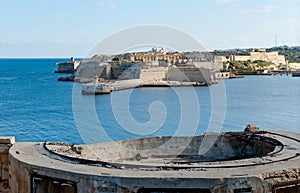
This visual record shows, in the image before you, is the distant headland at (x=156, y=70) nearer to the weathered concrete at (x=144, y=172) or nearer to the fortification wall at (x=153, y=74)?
the fortification wall at (x=153, y=74)

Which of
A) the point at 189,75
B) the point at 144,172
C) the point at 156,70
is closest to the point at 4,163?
the point at 144,172

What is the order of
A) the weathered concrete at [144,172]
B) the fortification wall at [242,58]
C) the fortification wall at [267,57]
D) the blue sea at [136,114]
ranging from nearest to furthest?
the weathered concrete at [144,172]
the blue sea at [136,114]
the fortification wall at [242,58]
the fortification wall at [267,57]

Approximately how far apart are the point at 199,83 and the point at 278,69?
5046cm

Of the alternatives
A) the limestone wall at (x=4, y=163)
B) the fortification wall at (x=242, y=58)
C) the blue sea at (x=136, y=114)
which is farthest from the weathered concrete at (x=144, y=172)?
the fortification wall at (x=242, y=58)

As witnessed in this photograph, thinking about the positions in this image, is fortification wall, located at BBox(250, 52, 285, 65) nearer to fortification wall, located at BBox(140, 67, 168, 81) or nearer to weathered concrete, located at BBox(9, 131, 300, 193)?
fortification wall, located at BBox(140, 67, 168, 81)

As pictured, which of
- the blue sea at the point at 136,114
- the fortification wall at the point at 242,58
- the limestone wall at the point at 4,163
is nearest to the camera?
the limestone wall at the point at 4,163

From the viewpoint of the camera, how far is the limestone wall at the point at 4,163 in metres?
13.9

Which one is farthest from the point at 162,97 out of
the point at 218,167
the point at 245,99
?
the point at 218,167

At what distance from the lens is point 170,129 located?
34062 millimetres

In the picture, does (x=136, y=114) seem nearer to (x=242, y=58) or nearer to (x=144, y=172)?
(x=144, y=172)

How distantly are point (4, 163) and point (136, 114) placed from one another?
29.0 meters

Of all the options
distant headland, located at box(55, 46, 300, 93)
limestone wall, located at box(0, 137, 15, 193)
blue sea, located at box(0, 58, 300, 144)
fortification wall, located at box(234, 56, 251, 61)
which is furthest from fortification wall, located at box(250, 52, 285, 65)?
limestone wall, located at box(0, 137, 15, 193)

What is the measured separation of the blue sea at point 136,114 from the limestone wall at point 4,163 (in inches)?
552

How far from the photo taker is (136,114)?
42.8 metres
